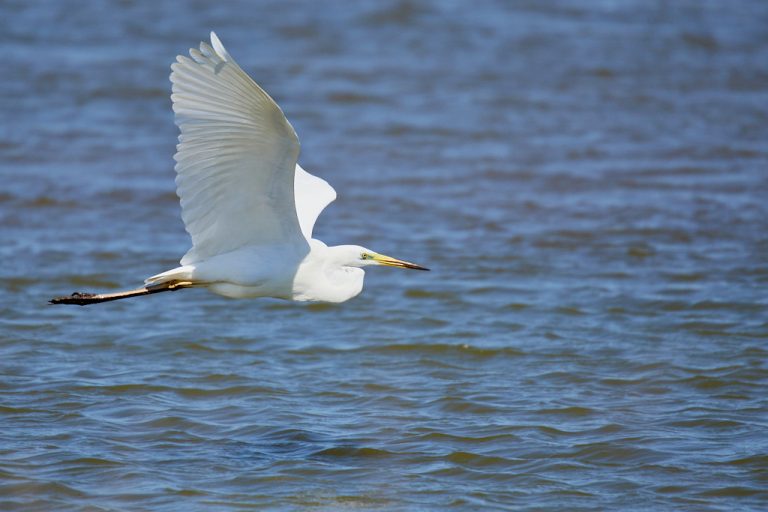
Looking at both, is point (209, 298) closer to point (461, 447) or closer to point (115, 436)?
point (115, 436)

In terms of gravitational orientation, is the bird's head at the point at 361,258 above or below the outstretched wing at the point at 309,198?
below

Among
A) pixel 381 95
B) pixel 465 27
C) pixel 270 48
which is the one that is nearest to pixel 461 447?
pixel 381 95

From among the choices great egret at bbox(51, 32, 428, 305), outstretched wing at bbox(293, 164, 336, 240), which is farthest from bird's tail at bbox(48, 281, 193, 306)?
outstretched wing at bbox(293, 164, 336, 240)

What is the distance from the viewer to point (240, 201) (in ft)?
17.6

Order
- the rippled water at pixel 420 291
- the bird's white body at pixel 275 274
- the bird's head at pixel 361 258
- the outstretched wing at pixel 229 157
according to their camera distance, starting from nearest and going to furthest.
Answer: the outstretched wing at pixel 229 157
the rippled water at pixel 420 291
the bird's white body at pixel 275 274
the bird's head at pixel 361 258

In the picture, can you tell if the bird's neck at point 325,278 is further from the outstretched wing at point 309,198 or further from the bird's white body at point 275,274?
the outstretched wing at point 309,198

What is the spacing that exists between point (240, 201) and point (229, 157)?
0.31 m

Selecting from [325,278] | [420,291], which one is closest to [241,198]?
[325,278]

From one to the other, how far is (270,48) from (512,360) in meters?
9.81

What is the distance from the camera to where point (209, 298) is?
8.09 meters

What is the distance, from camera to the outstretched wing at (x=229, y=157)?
479cm

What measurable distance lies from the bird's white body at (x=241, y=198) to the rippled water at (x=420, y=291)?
85 centimetres

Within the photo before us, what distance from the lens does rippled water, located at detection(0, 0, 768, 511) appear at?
5395 mm

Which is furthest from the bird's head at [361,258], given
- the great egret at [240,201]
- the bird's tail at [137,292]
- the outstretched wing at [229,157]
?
the bird's tail at [137,292]
